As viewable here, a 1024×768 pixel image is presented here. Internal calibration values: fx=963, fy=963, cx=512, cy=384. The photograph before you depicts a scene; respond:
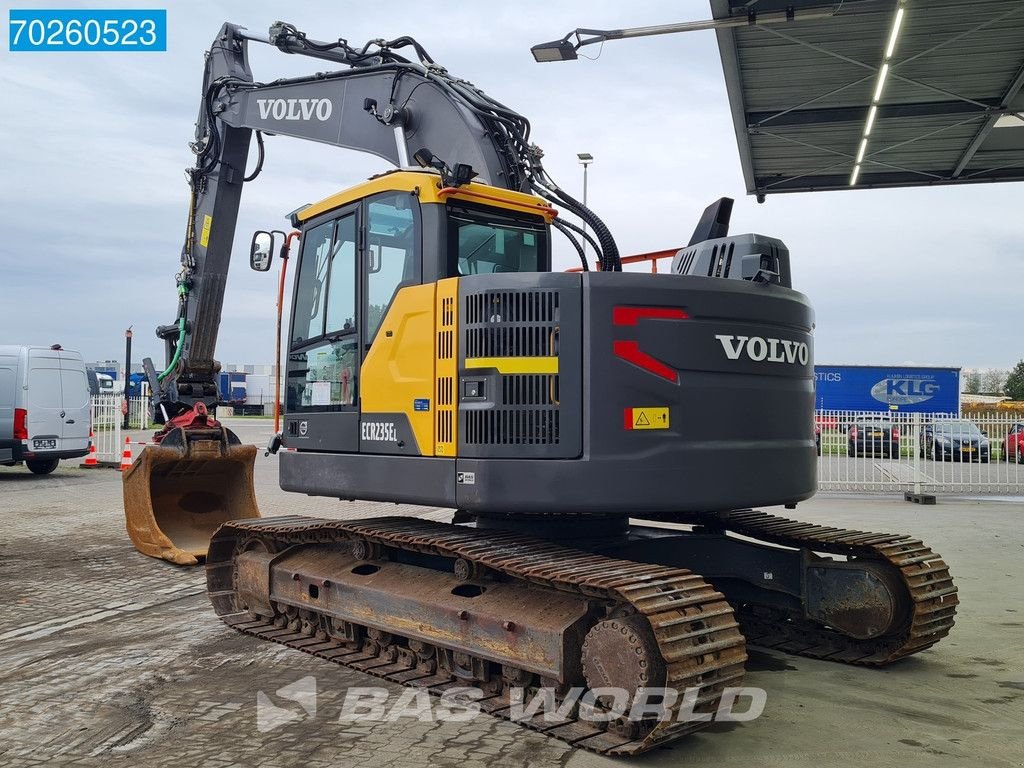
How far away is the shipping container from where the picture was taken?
35.1 m

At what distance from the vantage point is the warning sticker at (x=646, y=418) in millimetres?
5059

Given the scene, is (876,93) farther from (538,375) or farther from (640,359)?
(538,375)

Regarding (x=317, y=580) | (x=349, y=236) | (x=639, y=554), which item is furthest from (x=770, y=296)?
(x=317, y=580)

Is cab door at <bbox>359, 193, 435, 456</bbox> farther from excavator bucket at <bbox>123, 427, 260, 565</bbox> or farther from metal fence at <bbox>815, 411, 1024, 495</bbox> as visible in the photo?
metal fence at <bbox>815, 411, 1024, 495</bbox>

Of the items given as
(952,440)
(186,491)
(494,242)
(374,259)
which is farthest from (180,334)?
(952,440)

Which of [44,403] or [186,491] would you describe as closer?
[186,491]

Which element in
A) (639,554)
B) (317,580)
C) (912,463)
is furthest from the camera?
(912,463)

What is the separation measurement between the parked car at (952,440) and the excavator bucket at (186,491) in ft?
39.0

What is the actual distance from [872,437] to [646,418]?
1420 cm

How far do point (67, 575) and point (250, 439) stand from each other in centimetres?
2148

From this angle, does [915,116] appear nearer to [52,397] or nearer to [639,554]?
[639,554]

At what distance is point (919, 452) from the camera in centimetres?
1670

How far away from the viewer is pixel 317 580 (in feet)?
21.0

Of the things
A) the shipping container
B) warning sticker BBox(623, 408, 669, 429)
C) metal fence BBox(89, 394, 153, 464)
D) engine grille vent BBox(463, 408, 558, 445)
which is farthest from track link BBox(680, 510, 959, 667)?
the shipping container
